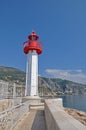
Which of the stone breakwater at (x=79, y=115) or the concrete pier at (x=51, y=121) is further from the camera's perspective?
the stone breakwater at (x=79, y=115)

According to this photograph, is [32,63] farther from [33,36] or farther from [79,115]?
[79,115]

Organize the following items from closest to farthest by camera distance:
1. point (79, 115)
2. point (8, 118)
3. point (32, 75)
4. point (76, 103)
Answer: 1. point (8, 118)
2. point (79, 115)
3. point (32, 75)
4. point (76, 103)

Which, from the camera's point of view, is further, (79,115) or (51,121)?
(79,115)

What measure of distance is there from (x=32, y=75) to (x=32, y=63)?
1187mm

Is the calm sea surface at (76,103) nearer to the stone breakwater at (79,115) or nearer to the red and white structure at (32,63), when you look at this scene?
the red and white structure at (32,63)

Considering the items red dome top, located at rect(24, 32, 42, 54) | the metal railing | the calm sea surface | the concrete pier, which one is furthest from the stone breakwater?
the calm sea surface

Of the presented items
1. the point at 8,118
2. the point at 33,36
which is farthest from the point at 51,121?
the point at 33,36

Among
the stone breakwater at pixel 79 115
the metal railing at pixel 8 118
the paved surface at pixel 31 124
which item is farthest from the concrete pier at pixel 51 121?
the stone breakwater at pixel 79 115

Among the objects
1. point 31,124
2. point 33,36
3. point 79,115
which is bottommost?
point 79,115

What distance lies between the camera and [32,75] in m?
18.4

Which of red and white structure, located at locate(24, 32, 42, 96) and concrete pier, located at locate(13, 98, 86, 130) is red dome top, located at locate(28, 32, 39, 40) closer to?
red and white structure, located at locate(24, 32, 42, 96)

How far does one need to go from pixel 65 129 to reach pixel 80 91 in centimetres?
20020

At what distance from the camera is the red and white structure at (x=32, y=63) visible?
18.2 m

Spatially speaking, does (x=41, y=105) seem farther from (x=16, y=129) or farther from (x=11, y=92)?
(x=16, y=129)
